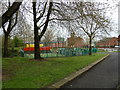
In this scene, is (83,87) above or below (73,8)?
below

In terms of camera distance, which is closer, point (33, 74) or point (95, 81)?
point (95, 81)

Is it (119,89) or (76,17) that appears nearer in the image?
(119,89)

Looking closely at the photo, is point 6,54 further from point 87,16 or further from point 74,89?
point 74,89

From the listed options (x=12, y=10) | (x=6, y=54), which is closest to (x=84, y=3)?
(x=12, y=10)

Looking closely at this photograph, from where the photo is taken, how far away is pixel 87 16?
319 inches

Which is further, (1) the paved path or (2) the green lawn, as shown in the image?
(1) the paved path

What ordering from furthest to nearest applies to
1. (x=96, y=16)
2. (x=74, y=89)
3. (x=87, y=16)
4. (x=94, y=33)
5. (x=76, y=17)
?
1. (x=94, y=33)
2. (x=76, y=17)
3. (x=87, y=16)
4. (x=96, y=16)
5. (x=74, y=89)

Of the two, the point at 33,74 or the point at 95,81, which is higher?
the point at 33,74

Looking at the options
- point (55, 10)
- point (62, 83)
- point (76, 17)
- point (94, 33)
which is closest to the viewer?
point (62, 83)

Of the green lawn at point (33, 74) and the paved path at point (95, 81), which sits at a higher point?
the green lawn at point (33, 74)

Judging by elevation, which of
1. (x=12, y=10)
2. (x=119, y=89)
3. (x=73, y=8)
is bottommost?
(x=119, y=89)

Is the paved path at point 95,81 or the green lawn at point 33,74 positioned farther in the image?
the paved path at point 95,81

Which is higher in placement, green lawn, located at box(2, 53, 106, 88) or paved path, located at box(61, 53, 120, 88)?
green lawn, located at box(2, 53, 106, 88)

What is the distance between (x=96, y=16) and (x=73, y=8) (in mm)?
1682
